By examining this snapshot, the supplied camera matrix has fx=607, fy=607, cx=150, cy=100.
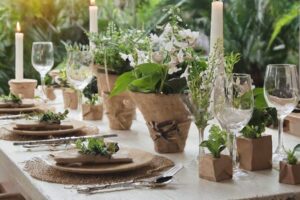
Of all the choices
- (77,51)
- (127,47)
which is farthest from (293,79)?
(77,51)

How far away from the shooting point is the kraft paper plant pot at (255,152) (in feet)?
4.49

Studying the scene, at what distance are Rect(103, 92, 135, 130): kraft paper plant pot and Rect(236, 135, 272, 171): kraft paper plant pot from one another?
1.92ft

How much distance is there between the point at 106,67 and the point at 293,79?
662mm

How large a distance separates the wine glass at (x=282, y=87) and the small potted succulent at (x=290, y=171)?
0.16m

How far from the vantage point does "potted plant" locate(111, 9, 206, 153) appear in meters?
1.50

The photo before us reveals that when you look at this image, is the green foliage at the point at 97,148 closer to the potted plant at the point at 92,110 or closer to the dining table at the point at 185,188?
the dining table at the point at 185,188

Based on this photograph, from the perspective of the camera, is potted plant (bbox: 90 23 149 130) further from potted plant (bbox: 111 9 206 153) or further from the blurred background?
the blurred background

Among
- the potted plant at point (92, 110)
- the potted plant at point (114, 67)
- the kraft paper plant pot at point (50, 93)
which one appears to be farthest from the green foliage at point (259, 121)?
the kraft paper plant pot at point (50, 93)

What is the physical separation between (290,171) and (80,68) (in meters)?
0.96

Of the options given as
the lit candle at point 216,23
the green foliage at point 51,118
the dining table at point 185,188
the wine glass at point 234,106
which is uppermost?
the lit candle at point 216,23

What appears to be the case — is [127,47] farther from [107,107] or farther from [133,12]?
[133,12]

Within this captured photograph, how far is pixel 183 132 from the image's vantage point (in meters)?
1.56

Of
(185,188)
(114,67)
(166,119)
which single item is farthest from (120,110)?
(185,188)

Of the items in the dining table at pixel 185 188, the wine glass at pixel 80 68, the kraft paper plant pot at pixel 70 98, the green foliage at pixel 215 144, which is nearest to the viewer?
the dining table at pixel 185 188
